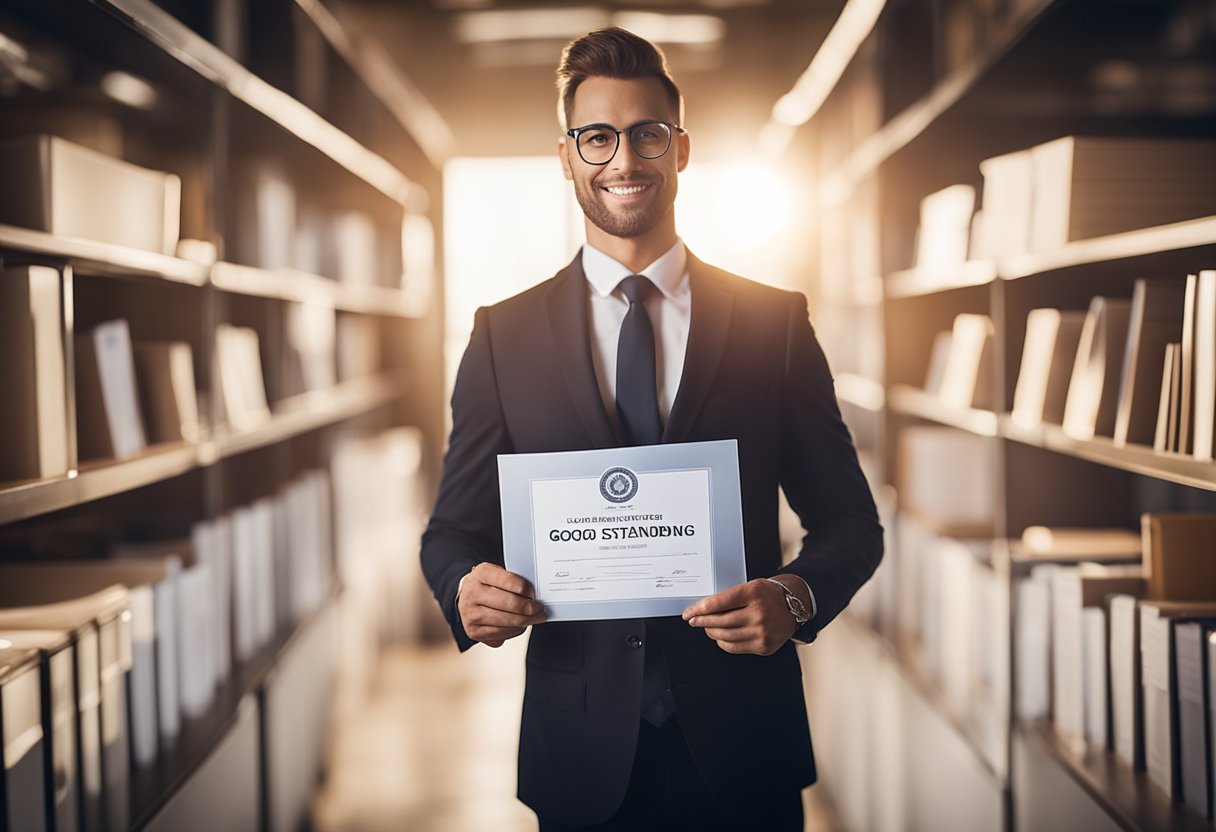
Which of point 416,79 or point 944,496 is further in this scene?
point 416,79

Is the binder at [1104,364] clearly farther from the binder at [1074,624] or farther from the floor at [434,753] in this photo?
the floor at [434,753]

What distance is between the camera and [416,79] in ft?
19.3

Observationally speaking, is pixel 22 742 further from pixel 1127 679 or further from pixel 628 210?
pixel 1127 679

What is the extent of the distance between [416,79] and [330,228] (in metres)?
2.23

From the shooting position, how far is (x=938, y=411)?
9.05 feet

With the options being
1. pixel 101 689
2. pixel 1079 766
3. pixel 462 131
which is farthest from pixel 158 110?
pixel 462 131

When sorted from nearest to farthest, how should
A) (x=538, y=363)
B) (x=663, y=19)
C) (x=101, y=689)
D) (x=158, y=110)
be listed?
(x=538, y=363)
(x=101, y=689)
(x=158, y=110)
(x=663, y=19)

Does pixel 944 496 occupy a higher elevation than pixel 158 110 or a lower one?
lower

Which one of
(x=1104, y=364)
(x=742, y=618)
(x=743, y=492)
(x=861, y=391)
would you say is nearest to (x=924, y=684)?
(x=1104, y=364)

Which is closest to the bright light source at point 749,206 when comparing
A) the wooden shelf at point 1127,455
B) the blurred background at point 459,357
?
the blurred background at point 459,357

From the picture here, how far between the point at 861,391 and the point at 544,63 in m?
3.21

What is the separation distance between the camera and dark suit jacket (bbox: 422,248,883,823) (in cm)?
146

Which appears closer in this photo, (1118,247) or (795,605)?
(795,605)

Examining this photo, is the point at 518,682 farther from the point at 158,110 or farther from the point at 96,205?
the point at 96,205
